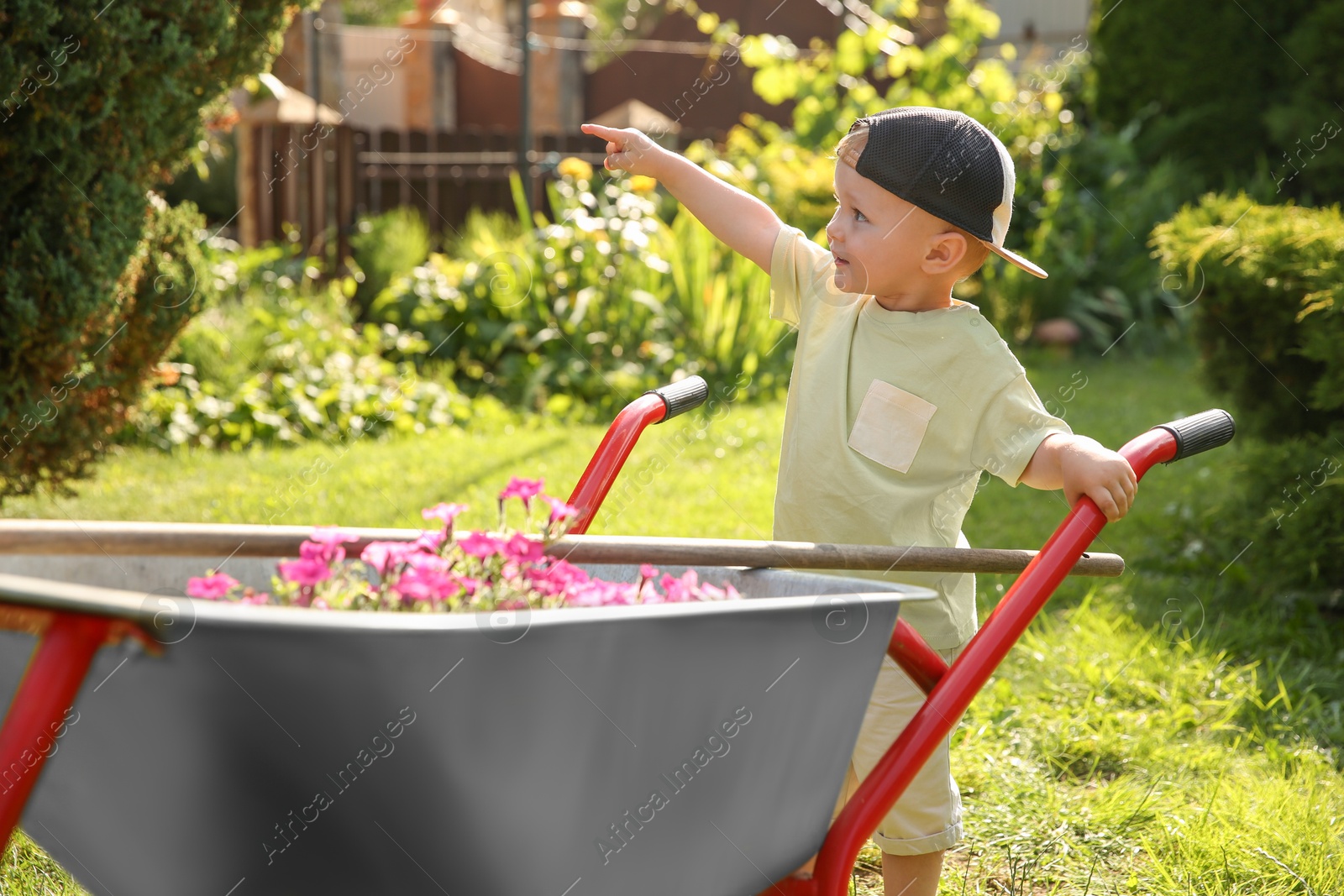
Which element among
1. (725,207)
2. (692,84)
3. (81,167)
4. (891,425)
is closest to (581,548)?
(891,425)

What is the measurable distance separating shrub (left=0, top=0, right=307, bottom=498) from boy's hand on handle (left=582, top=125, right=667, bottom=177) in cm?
152

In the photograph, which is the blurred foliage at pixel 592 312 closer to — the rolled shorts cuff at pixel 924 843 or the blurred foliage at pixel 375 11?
the rolled shorts cuff at pixel 924 843

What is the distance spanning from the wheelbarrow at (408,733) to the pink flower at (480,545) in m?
0.09

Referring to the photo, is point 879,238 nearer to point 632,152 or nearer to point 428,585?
point 632,152

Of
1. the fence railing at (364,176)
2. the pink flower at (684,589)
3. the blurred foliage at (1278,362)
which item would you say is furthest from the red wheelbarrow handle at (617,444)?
the fence railing at (364,176)

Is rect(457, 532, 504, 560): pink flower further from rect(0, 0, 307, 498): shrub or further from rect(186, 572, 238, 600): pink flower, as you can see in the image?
rect(0, 0, 307, 498): shrub

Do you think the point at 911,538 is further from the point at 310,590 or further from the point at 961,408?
the point at 310,590

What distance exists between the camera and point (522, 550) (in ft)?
3.91

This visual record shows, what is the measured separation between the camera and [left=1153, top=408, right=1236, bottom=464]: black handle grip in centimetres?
157

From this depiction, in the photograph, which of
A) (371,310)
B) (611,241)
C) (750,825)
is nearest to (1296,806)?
(750,825)

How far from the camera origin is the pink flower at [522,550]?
1189 millimetres

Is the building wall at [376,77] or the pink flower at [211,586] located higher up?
the pink flower at [211,586]

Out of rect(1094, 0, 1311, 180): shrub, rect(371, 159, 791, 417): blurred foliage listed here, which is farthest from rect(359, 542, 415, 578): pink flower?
rect(1094, 0, 1311, 180): shrub

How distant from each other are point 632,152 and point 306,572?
1.00 metres
